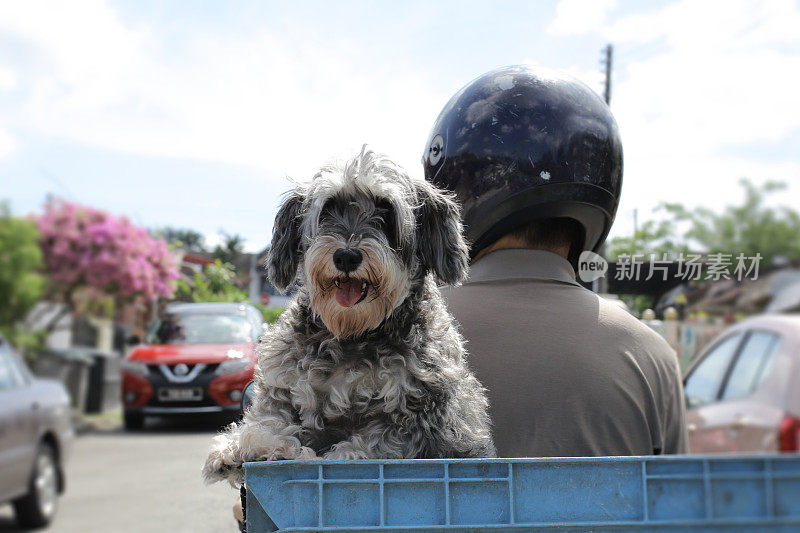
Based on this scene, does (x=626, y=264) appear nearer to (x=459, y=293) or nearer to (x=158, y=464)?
(x=459, y=293)

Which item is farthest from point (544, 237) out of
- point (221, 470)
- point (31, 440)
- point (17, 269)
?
point (31, 440)

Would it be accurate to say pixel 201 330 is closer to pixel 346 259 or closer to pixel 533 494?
pixel 346 259

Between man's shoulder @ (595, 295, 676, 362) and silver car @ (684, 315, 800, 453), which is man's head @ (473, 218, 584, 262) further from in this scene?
silver car @ (684, 315, 800, 453)

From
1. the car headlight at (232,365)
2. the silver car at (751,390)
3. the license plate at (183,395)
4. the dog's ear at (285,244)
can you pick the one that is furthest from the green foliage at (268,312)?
the silver car at (751,390)

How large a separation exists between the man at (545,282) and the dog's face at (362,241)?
1.06 feet

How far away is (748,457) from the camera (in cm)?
141

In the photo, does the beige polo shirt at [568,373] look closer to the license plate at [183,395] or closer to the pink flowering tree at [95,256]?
the license plate at [183,395]

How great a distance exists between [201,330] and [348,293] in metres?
0.62

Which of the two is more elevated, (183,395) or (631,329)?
(631,329)

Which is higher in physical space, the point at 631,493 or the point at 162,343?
the point at 162,343

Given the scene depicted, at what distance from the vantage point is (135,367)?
251cm

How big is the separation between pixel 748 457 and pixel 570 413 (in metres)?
0.94

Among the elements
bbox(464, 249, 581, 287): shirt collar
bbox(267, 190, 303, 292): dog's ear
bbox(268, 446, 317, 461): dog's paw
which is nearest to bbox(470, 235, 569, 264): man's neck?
bbox(464, 249, 581, 287): shirt collar

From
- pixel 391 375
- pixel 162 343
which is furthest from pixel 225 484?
pixel 391 375
